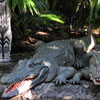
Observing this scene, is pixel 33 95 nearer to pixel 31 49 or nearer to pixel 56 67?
pixel 56 67

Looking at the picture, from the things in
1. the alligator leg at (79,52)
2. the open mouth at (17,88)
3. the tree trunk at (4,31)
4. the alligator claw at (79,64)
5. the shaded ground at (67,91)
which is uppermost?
the tree trunk at (4,31)

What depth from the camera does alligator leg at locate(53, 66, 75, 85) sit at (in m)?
3.74

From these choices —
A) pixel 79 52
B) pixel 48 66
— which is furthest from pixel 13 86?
pixel 79 52

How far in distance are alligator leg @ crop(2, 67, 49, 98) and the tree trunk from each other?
152cm

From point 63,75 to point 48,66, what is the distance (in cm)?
31

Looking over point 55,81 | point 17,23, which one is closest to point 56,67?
point 55,81

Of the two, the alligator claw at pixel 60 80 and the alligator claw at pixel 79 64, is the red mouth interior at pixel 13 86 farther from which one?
the alligator claw at pixel 79 64

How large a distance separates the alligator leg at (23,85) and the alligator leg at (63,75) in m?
0.24

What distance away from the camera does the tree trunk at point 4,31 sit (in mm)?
4672

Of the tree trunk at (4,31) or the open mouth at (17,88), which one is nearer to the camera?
the open mouth at (17,88)

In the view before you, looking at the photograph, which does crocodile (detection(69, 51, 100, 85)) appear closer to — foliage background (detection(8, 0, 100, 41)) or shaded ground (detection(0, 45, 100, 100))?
shaded ground (detection(0, 45, 100, 100))

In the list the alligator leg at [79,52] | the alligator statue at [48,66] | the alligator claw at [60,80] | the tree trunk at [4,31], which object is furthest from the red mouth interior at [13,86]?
the alligator leg at [79,52]

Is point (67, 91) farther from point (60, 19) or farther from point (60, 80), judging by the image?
point (60, 19)

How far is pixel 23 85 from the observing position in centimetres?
342
